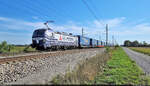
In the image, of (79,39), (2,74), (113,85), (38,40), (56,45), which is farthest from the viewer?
(79,39)

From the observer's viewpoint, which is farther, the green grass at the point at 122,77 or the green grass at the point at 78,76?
the green grass at the point at 122,77

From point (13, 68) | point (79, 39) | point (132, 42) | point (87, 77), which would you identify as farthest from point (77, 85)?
point (132, 42)

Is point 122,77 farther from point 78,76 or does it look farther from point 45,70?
point 45,70

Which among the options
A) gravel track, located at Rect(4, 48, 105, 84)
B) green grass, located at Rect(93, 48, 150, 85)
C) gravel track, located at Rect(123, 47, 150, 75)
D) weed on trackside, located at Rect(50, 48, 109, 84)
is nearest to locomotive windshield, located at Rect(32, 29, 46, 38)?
gravel track, located at Rect(4, 48, 105, 84)

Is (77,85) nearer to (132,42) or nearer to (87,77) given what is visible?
(87,77)

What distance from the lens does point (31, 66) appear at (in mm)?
8992

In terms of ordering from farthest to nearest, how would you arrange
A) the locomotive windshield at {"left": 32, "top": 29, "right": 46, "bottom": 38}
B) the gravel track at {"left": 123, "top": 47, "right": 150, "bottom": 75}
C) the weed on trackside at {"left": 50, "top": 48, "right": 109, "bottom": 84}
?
the locomotive windshield at {"left": 32, "top": 29, "right": 46, "bottom": 38}
the gravel track at {"left": 123, "top": 47, "right": 150, "bottom": 75}
the weed on trackside at {"left": 50, "top": 48, "right": 109, "bottom": 84}

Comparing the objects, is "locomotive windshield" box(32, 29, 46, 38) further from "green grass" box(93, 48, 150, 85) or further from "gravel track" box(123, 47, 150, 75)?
"gravel track" box(123, 47, 150, 75)

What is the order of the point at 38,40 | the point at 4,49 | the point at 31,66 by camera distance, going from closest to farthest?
the point at 31,66
the point at 38,40
the point at 4,49

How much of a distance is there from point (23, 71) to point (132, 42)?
204756mm

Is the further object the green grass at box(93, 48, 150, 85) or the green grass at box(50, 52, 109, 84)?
the green grass at box(93, 48, 150, 85)

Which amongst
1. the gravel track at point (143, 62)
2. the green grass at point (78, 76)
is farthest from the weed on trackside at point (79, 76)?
the gravel track at point (143, 62)

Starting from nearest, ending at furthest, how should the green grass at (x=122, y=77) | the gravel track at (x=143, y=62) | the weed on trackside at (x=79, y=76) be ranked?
1. the weed on trackside at (x=79, y=76)
2. the green grass at (x=122, y=77)
3. the gravel track at (x=143, y=62)

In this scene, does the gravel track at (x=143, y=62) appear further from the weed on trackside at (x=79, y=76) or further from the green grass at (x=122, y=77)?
the weed on trackside at (x=79, y=76)
